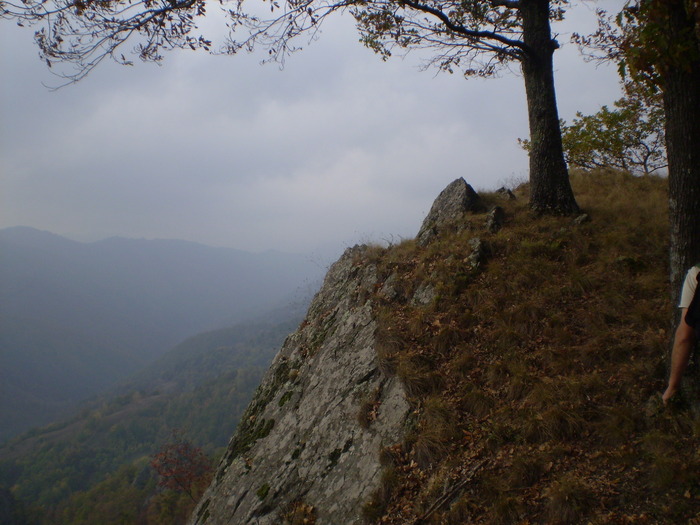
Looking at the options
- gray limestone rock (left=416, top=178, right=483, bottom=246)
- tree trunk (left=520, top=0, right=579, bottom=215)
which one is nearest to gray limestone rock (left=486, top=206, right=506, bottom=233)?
gray limestone rock (left=416, top=178, right=483, bottom=246)

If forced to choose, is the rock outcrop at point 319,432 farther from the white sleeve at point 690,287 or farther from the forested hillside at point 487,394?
the white sleeve at point 690,287

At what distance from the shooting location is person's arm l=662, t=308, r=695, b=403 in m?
3.40

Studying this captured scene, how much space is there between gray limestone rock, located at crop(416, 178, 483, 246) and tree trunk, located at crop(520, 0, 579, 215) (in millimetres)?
1651

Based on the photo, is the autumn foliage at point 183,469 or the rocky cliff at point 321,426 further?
the autumn foliage at point 183,469

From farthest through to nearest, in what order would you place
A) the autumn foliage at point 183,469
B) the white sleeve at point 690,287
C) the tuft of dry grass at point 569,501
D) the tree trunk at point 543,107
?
1. the autumn foliage at point 183,469
2. the tree trunk at point 543,107
3. the white sleeve at point 690,287
4. the tuft of dry grass at point 569,501

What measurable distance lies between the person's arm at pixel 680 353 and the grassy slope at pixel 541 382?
0.75 ft

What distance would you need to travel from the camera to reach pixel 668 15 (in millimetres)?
3383

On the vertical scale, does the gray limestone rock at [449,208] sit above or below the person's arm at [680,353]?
above

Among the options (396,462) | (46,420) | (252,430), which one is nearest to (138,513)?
(252,430)

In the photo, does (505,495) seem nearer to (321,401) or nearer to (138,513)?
(321,401)

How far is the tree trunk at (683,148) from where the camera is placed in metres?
3.41

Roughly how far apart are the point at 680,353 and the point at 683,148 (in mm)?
1926

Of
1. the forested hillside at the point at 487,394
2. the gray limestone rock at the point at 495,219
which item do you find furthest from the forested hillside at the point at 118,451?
the gray limestone rock at the point at 495,219

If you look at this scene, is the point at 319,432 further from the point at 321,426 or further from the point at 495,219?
the point at 495,219
